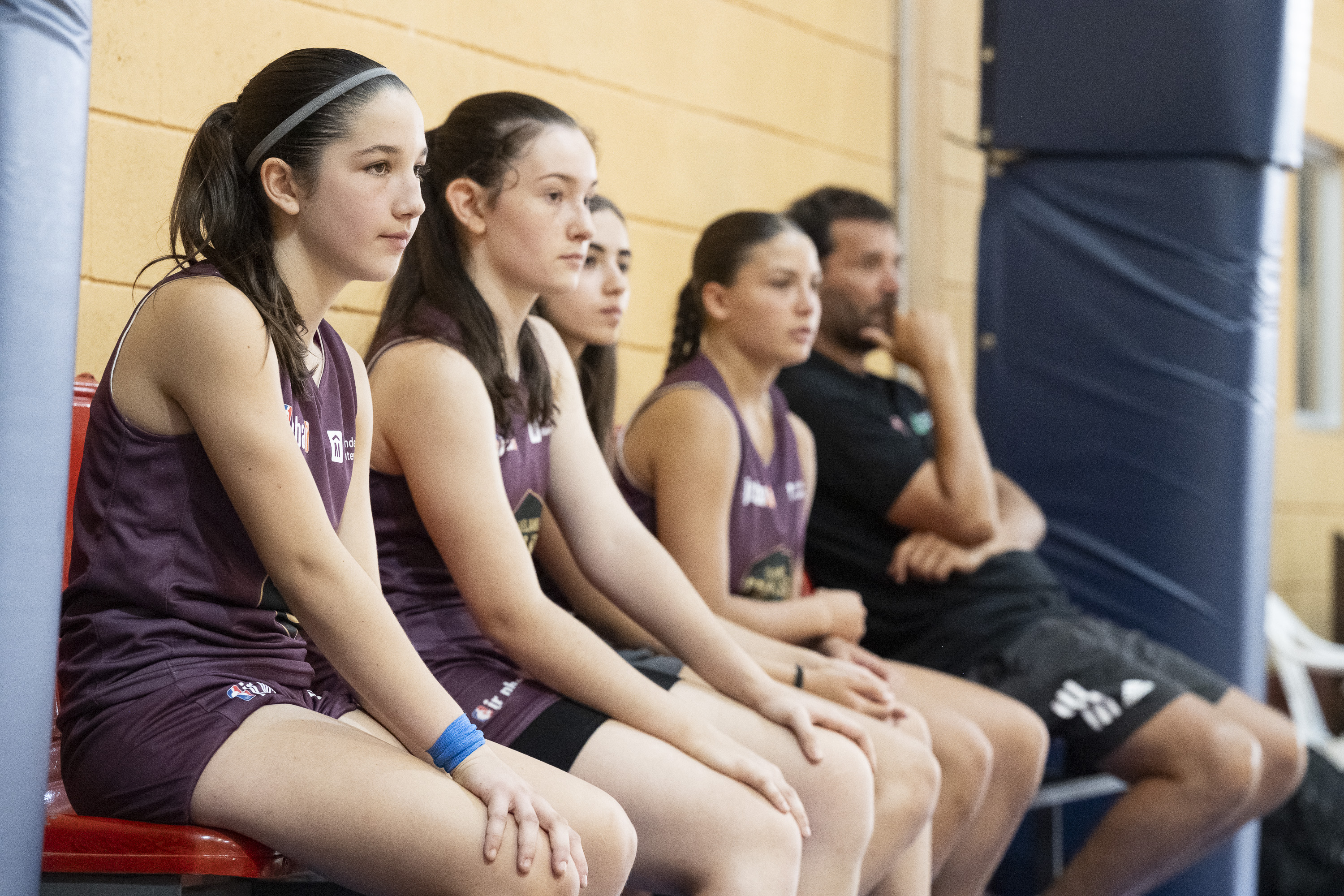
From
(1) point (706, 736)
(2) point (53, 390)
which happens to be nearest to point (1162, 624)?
(1) point (706, 736)

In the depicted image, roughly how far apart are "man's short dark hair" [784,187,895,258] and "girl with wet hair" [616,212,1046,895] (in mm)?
329

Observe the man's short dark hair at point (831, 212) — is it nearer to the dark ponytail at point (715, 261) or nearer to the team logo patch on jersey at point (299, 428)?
the dark ponytail at point (715, 261)

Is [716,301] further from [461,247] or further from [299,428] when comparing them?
[299,428]

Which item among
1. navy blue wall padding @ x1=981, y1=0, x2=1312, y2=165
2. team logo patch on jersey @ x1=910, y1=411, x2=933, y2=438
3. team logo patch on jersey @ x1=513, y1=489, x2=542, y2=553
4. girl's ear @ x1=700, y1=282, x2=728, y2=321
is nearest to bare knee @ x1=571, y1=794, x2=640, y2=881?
team logo patch on jersey @ x1=513, y1=489, x2=542, y2=553

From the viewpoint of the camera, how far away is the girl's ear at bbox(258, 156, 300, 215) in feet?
4.41

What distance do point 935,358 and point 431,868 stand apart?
1.70m

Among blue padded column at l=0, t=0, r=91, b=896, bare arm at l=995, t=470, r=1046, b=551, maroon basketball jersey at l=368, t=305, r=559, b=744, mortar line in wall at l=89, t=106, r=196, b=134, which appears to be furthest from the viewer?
bare arm at l=995, t=470, r=1046, b=551

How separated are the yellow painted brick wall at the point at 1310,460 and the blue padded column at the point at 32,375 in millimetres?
4596

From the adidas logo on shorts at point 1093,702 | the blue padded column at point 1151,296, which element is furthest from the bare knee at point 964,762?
the blue padded column at point 1151,296

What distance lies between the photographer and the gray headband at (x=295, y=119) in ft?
4.38

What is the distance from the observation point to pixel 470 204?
1722mm

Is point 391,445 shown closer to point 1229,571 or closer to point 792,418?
point 792,418

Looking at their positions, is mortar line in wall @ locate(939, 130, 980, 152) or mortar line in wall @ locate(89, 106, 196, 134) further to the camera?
mortar line in wall @ locate(939, 130, 980, 152)

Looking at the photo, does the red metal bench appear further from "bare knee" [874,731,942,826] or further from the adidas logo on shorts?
the adidas logo on shorts
